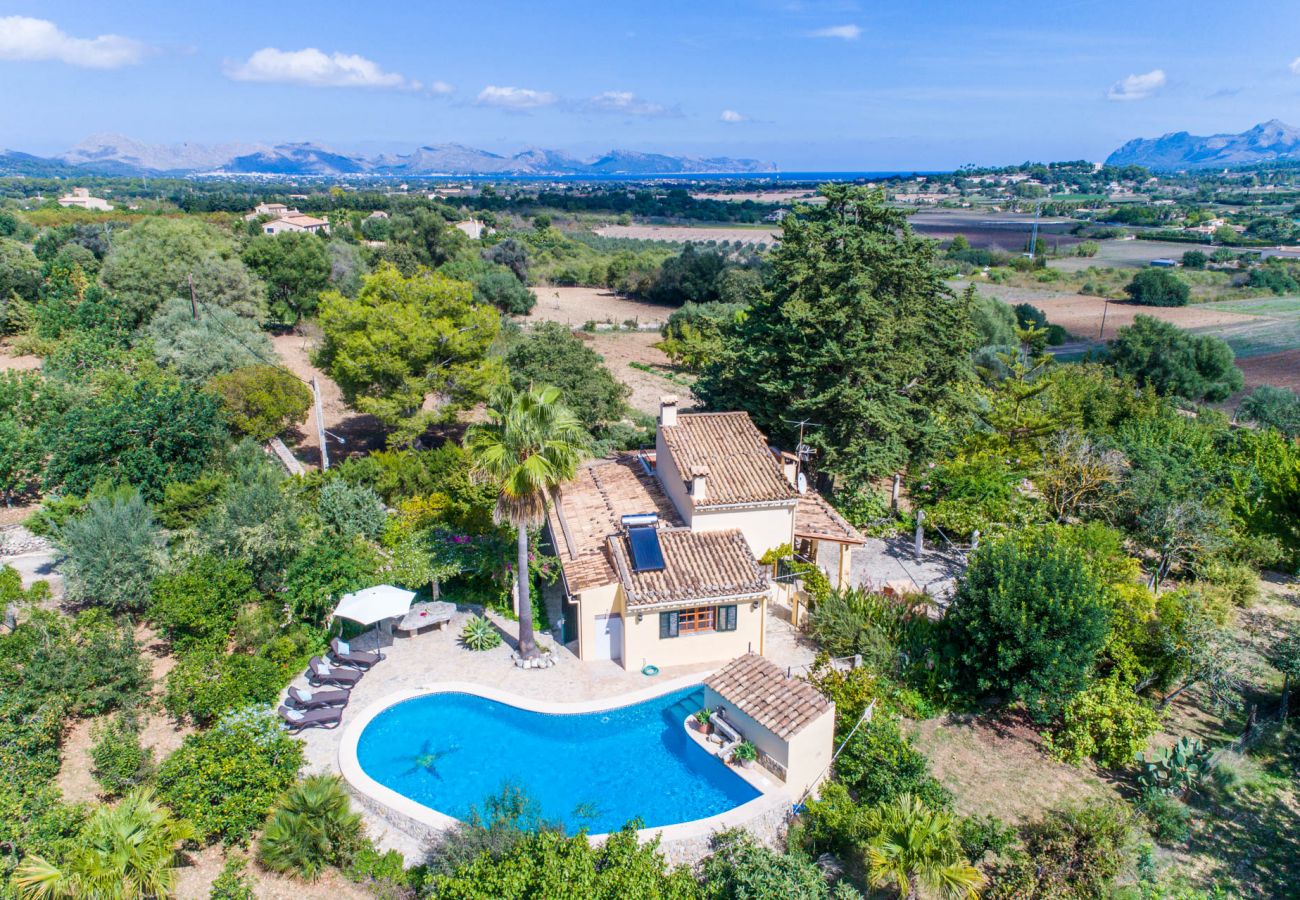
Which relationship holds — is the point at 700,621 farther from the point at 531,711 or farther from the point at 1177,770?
the point at 1177,770

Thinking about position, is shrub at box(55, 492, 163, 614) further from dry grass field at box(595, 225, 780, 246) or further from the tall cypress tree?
dry grass field at box(595, 225, 780, 246)

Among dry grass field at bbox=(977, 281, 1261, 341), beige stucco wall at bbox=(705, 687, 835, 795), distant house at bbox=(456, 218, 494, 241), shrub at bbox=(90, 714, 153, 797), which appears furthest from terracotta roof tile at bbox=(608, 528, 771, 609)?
distant house at bbox=(456, 218, 494, 241)

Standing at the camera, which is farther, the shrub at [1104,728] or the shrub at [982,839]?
the shrub at [1104,728]

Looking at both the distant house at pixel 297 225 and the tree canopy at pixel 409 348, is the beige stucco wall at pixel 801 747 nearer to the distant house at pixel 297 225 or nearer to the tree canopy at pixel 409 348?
the tree canopy at pixel 409 348

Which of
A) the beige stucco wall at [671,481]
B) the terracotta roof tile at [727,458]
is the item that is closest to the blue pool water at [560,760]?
the beige stucco wall at [671,481]

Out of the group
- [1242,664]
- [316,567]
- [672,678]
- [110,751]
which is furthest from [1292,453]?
[110,751]

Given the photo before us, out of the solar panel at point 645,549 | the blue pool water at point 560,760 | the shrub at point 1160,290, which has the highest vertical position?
the shrub at point 1160,290

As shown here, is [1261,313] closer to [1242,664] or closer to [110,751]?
[1242,664]

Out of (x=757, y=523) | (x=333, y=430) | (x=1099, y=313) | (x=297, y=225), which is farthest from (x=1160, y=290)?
(x=297, y=225)
